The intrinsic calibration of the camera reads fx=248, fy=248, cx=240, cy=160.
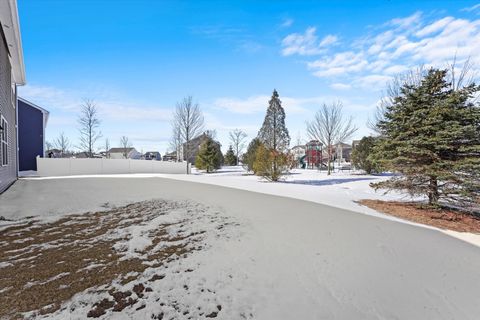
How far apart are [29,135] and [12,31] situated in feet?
43.0

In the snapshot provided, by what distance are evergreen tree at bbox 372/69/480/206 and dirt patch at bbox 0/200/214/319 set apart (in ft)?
19.4

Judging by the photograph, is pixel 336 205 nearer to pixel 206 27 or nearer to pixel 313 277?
pixel 313 277

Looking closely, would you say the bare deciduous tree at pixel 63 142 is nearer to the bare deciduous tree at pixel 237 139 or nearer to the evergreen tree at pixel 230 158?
the evergreen tree at pixel 230 158

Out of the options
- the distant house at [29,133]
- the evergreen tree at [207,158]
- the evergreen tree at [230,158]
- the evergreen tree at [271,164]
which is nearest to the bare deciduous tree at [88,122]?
the distant house at [29,133]

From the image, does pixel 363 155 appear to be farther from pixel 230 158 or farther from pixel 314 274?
pixel 230 158

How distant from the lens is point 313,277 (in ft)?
9.30

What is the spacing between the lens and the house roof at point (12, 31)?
7.04 metres

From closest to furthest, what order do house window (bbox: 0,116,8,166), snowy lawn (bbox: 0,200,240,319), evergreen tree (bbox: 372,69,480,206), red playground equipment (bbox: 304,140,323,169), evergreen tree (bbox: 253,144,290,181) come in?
snowy lawn (bbox: 0,200,240,319) < evergreen tree (bbox: 372,69,480,206) < house window (bbox: 0,116,8,166) < evergreen tree (bbox: 253,144,290,181) < red playground equipment (bbox: 304,140,323,169)

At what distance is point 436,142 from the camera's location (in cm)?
612

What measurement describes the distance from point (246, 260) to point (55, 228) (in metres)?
3.66

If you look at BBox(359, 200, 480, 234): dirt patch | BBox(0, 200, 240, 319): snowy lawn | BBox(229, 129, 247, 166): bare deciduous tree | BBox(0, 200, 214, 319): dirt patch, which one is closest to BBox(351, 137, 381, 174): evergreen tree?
BBox(359, 200, 480, 234): dirt patch

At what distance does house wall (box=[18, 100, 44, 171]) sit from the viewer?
58.6 ft

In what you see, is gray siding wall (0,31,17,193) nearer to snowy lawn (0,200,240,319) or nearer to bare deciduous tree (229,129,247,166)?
snowy lawn (0,200,240,319)

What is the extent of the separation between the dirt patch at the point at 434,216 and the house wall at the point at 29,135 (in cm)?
2224
